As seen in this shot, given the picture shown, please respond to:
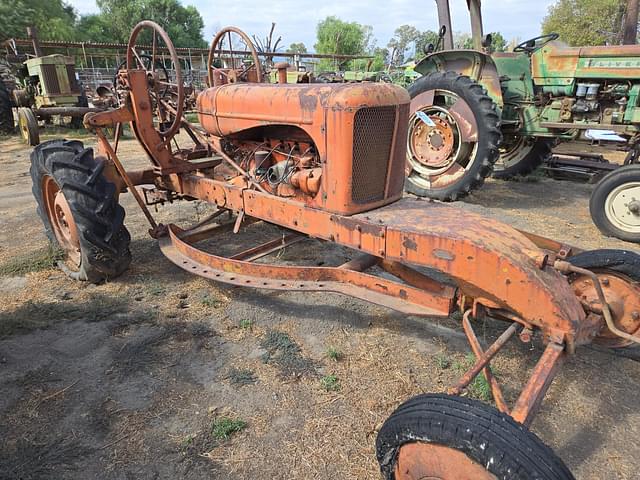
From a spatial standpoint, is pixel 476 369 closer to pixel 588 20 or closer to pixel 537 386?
pixel 537 386

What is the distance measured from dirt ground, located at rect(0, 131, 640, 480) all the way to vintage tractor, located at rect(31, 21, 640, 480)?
0.35 meters

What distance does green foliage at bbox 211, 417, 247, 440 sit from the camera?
2270mm

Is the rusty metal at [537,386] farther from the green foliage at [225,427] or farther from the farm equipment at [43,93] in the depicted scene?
the farm equipment at [43,93]

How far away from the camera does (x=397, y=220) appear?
100.0 inches

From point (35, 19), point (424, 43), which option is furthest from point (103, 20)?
point (424, 43)

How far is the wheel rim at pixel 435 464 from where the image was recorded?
5.24ft

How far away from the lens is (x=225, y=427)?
2299 mm

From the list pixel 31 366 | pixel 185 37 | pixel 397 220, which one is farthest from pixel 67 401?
pixel 185 37

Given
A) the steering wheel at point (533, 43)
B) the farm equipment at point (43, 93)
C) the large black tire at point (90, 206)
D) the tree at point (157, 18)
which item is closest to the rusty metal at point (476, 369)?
the large black tire at point (90, 206)

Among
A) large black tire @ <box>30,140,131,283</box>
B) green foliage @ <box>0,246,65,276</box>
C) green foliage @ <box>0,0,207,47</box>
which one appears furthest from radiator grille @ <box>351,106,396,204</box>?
green foliage @ <box>0,0,207,47</box>

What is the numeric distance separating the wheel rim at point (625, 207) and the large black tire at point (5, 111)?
13.9 metres

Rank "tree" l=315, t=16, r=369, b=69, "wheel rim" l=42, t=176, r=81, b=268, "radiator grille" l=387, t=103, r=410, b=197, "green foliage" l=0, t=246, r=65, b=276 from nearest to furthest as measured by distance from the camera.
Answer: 1. "radiator grille" l=387, t=103, r=410, b=197
2. "wheel rim" l=42, t=176, r=81, b=268
3. "green foliage" l=0, t=246, r=65, b=276
4. "tree" l=315, t=16, r=369, b=69

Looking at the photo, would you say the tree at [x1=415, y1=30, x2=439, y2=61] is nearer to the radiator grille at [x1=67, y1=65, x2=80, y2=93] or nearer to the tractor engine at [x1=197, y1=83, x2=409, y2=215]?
the tractor engine at [x1=197, y1=83, x2=409, y2=215]

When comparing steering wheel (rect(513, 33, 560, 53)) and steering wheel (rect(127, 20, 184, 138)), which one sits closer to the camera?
steering wheel (rect(127, 20, 184, 138))
